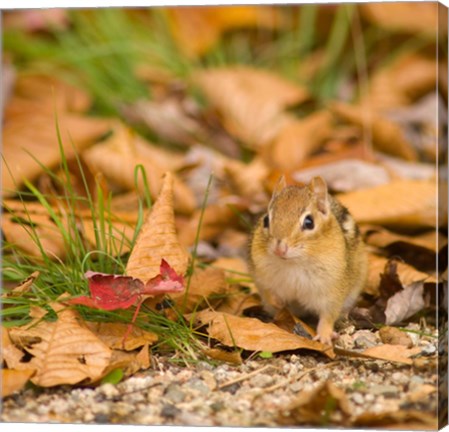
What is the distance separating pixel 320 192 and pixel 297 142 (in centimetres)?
242

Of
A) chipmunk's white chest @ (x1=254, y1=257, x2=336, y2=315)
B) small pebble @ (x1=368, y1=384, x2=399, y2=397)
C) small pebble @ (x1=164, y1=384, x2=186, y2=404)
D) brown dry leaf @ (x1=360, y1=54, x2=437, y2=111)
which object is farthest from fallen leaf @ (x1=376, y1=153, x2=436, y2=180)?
small pebble @ (x1=164, y1=384, x2=186, y2=404)

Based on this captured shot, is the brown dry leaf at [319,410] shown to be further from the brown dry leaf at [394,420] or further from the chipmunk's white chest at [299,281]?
the chipmunk's white chest at [299,281]

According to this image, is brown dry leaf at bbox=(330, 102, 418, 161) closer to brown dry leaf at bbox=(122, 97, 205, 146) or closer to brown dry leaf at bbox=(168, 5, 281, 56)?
brown dry leaf at bbox=(122, 97, 205, 146)

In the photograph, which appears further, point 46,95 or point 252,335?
point 46,95

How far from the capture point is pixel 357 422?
2.82 meters

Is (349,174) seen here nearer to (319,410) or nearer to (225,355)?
(225,355)

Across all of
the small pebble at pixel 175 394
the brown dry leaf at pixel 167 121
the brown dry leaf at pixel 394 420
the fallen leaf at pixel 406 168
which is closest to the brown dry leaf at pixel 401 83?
the fallen leaf at pixel 406 168

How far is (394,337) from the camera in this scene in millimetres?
3369

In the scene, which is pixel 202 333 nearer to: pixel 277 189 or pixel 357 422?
pixel 277 189

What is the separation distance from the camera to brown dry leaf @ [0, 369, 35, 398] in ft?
10.3

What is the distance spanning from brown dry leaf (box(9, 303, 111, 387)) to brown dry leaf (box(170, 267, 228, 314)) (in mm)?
461

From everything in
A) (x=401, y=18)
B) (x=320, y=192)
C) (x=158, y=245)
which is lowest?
(x=158, y=245)

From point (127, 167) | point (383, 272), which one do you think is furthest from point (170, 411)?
point (127, 167)

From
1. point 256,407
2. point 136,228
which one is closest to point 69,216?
point 136,228
